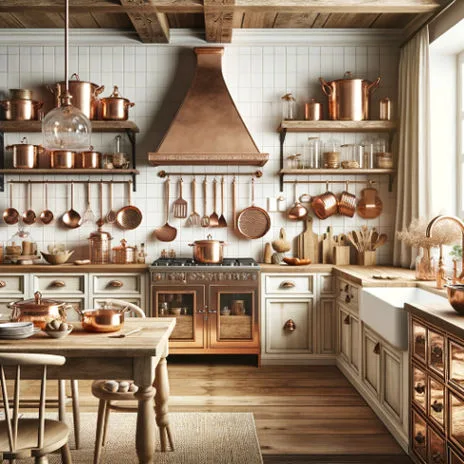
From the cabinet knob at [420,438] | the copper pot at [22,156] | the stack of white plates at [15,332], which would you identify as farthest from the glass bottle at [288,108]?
the stack of white plates at [15,332]

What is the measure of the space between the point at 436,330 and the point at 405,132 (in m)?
2.70

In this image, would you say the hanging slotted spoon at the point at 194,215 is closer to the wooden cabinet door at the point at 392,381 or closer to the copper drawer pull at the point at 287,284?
the copper drawer pull at the point at 287,284

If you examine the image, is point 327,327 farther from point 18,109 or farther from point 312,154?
point 18,109

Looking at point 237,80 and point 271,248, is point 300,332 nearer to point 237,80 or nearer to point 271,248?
point 271,248

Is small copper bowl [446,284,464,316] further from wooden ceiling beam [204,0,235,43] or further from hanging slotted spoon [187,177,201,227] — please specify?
hanging slotted spoon [187,177,201,227]

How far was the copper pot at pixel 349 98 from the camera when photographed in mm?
5004

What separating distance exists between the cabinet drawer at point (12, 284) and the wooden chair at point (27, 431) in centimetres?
279

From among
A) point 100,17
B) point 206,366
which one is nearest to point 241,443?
point 206,366

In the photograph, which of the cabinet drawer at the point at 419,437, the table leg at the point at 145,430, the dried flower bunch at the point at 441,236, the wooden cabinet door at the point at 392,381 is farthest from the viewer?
the dried flower bunch at the point at 441,236

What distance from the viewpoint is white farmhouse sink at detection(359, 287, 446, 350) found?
3010 mm

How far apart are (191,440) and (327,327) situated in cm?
200

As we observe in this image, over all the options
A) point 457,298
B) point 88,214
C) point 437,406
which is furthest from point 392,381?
point 88,214

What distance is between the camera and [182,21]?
5059 mm

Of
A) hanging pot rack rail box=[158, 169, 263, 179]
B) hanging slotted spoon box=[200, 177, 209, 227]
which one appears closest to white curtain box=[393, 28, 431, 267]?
hanging pot rack rail box=[158, 169, 263, 179]
